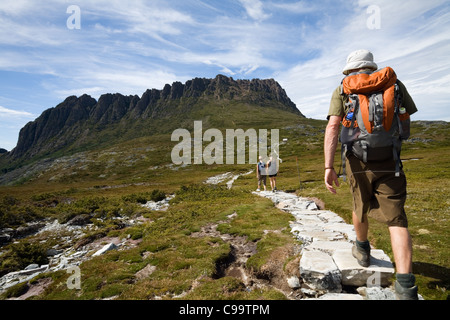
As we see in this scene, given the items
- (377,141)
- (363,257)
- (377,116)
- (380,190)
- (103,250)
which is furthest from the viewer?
(103,250)

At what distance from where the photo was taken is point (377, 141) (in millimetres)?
4418

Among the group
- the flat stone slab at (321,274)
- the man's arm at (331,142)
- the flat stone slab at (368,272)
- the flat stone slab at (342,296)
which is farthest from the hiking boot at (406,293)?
the man's arm at (331,142)

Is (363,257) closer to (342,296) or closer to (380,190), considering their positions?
(342,296)

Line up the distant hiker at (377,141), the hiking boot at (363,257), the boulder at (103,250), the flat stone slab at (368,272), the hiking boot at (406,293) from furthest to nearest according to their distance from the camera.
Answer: the boulder at (103,250), the hiking boot at (363,257), the flat stone slab at (368,272), the distant hiker at (377,141), the hiking boot at (406,293)

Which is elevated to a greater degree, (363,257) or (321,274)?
(363,257)

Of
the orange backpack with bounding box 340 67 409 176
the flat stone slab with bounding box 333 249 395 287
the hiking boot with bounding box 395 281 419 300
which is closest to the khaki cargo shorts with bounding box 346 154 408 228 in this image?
the orange backpack with bounding box 340 67 409 176

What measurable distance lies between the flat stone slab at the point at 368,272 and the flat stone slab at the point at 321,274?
0.67ft

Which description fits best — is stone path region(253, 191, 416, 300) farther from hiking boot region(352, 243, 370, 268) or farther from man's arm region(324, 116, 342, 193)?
man's arm region(324, 116, 342, 193)

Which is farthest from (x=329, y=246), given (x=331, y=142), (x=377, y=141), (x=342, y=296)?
(x=377, y=141)

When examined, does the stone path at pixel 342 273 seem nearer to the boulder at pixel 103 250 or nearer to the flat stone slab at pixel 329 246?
the flat stone slab at pixel 329 246

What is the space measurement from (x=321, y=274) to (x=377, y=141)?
12.0 ft

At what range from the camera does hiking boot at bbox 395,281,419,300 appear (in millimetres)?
4004

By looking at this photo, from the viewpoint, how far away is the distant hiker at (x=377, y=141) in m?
4.29
